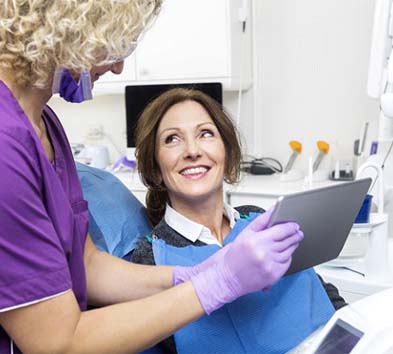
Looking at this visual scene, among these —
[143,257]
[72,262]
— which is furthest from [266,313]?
[72,262]

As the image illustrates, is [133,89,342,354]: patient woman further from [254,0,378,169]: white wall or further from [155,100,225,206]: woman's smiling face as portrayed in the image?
[254,0,378,169]: white wall

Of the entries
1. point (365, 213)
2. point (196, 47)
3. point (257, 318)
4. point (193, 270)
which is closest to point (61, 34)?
point (193, 270)

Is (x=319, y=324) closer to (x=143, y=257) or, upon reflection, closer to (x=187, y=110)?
(x=143, y=257)

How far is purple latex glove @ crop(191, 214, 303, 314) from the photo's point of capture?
889mm

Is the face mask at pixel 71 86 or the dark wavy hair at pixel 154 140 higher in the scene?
the face mask at pixel 71 86

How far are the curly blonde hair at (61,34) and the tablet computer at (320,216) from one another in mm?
398

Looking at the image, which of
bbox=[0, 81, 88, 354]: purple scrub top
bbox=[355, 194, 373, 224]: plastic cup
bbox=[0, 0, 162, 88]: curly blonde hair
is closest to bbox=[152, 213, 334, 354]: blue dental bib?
bbox=[355, 194, 373, 224]: plastic cup

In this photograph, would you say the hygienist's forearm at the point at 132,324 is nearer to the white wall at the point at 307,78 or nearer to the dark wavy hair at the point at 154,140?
the dark wavy hair at the point at 154,140

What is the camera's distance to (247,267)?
0.91 metres

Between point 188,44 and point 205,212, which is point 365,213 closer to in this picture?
point 205,212

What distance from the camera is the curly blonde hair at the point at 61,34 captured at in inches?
28.9

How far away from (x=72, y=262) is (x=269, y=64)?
204 cm

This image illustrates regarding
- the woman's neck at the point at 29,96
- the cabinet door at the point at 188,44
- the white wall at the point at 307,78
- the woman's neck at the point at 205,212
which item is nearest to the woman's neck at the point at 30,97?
the woman's neck at the point at 29,96

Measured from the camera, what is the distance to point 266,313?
48.2 inches
